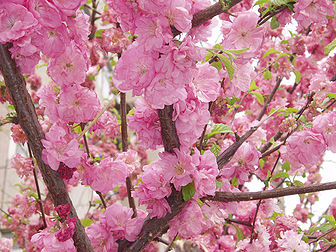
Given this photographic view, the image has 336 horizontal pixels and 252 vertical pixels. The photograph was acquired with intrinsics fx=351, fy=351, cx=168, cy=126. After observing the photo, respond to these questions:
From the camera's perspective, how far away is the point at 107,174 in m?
1.17

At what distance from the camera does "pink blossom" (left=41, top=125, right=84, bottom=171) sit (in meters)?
0.98

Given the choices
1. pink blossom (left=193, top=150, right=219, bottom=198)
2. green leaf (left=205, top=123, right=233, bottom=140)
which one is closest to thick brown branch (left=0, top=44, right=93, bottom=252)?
pink blossom (left=193, top=150, right=219, bottom=198)

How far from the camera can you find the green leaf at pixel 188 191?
99 cm

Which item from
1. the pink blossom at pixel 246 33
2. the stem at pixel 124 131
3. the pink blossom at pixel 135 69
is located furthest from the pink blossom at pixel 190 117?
the stem at pixel 124 131

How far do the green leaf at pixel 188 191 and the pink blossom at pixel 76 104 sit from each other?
0.40 m

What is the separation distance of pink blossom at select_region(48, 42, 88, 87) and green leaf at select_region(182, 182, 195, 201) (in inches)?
17.6

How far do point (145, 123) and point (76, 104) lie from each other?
0.24m

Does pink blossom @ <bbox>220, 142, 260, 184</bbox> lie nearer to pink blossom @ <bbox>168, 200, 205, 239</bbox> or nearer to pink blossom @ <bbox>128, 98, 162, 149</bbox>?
Answer: pink blossom @ <bbox>168, 200, 205, 239</bbox>

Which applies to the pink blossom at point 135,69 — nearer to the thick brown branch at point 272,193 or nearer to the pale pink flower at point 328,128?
the thick brown branch at point 272,193

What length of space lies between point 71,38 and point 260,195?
28.5 inches

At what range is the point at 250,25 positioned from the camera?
1023 millimetres

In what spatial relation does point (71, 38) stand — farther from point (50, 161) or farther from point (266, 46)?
point (266, 46)

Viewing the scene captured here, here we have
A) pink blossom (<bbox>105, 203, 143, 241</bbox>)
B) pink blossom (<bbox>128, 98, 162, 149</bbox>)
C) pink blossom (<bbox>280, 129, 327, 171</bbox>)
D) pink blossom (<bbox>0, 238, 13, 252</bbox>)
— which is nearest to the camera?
pink blossom (<bbox>128, 98, 162, 149</bbox>)

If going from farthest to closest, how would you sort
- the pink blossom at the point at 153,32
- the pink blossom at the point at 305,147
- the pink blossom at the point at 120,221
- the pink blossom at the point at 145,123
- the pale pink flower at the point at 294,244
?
the pale pink flower at the point at 294,244, the pink blossom at the point at 305,147, the pink blossom at the point at 120,221, the pink blossom at the point at 145,123, the pink blossom at the point at 153,32
